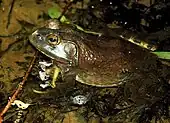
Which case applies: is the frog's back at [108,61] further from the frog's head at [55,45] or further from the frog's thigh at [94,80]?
the frog's head at [55,45]

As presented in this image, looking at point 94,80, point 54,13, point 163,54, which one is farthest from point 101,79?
point 54,13

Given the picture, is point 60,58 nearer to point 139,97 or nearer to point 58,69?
point 58,69

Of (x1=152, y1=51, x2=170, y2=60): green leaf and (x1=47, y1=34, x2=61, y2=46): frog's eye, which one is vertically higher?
(x1=47, y1=34, x2=61, y2=46): frog's eye

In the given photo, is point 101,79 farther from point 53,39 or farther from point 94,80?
point 53,39

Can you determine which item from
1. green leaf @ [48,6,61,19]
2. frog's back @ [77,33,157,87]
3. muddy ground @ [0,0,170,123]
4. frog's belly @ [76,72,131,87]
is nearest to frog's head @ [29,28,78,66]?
frog's back @ [77,33,157,87]

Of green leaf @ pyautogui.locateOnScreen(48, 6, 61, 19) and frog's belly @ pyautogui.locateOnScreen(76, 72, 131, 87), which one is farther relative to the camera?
green leaf @ pyautogui.locateOnScreen(48, 6, 61, 19)

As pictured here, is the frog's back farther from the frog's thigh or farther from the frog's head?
the frog's head

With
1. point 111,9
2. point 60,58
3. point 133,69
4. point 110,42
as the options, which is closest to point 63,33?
point 60,58
